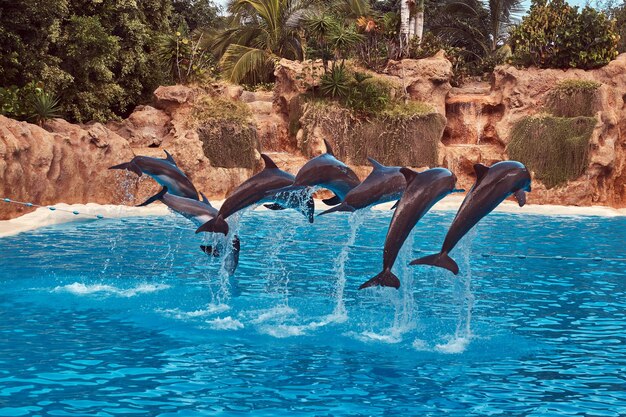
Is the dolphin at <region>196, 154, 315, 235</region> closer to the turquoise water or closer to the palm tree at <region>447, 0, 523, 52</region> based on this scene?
the turquoise water

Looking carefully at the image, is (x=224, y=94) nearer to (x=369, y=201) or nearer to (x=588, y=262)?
(x=588, y=262)

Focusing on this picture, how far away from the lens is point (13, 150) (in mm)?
15320

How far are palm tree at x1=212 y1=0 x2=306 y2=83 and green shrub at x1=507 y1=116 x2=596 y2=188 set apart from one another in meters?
11.0

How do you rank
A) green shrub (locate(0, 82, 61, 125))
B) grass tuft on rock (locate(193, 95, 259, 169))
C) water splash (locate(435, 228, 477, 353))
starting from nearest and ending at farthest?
water splash (locate(435, 228, 477, 353))
green shrub (locate(0, 82, 61, 125))
grass tuft on rock (locate(193, 95, 259, 169))

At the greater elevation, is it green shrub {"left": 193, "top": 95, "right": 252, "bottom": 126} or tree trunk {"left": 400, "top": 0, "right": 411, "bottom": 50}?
tree trunk {"left": 400, "top": 0, "right": 411, "bottom": 50}

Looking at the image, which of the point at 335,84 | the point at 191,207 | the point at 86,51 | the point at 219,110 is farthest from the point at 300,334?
the point at 335,84

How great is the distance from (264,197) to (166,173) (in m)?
1.82

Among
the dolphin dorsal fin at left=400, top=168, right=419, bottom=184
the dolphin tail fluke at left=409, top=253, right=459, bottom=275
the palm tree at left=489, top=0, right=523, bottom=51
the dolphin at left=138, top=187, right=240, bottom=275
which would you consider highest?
the palm tree at left=489, top=0, right=523, bottom=51

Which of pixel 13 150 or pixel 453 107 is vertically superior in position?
pixel 453 107

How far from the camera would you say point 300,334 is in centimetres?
759

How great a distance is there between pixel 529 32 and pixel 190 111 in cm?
1104

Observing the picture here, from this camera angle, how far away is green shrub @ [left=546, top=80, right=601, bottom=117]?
22.7 m

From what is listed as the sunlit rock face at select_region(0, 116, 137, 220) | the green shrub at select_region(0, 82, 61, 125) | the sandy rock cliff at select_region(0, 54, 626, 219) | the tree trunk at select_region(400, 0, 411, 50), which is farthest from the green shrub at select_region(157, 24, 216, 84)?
the tree trunk at select_region(400, 0, 411, 50)

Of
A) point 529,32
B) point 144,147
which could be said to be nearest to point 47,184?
point 144,147
